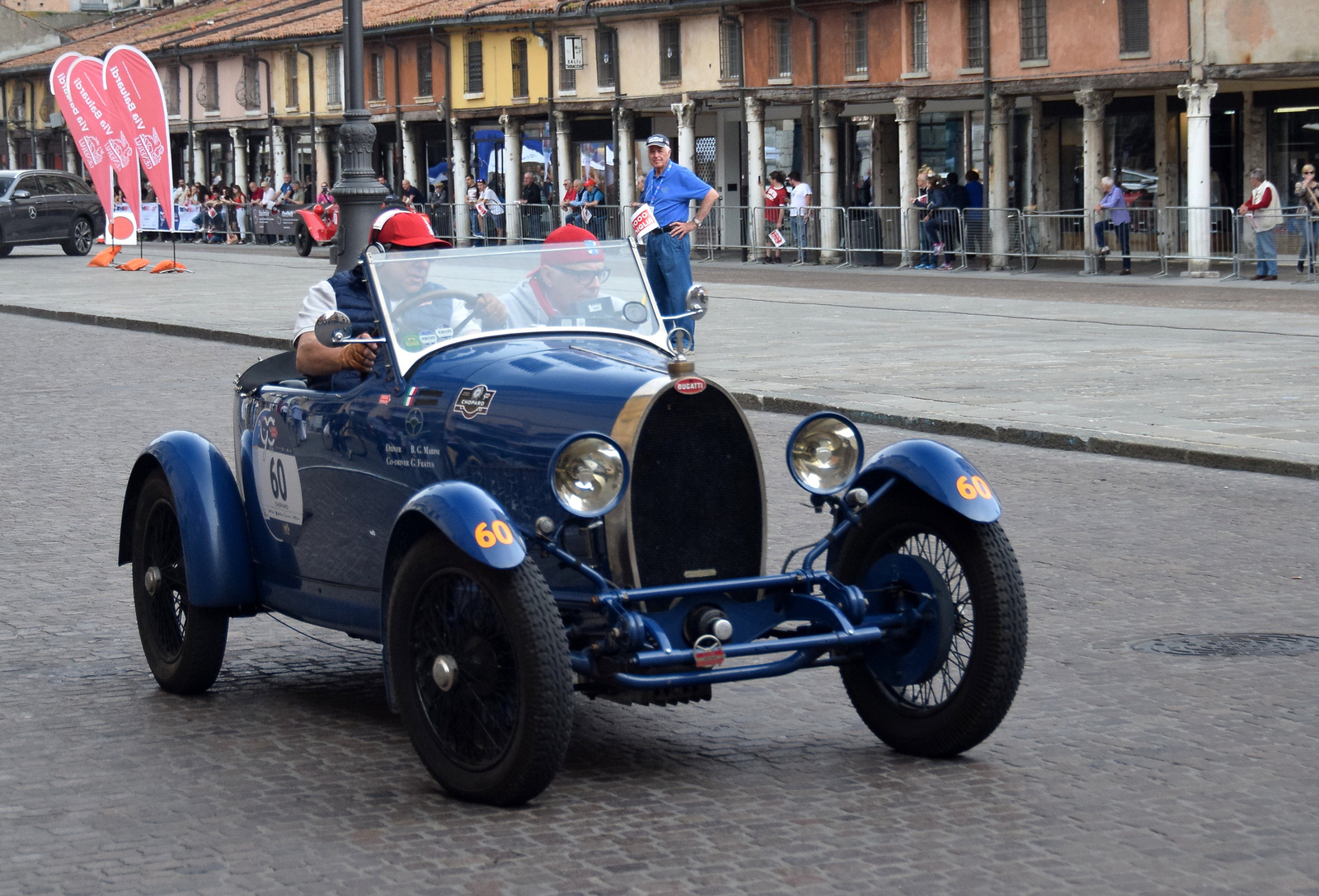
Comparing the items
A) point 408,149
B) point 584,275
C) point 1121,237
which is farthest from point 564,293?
point 408,149

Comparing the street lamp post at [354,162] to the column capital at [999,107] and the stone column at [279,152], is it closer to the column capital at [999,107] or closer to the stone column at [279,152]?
the column capital at [999,107]

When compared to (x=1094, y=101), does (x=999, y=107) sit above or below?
above

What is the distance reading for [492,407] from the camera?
5.54m

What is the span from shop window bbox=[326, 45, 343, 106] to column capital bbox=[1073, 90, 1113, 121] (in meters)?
29.4

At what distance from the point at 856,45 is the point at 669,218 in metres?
25.4

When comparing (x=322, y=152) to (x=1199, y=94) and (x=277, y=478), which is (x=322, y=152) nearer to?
(x=1199, y=94)

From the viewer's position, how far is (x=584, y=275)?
623 cm

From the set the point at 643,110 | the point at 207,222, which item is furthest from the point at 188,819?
the point at 207,222

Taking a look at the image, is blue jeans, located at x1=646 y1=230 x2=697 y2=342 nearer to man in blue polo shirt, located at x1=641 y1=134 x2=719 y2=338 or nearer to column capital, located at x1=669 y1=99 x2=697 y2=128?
man in blue polo shirt, located at x1=641 y1=134 x2=719 y2=338

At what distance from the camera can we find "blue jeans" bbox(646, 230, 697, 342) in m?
16.5

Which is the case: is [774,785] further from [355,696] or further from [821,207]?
[821,207]

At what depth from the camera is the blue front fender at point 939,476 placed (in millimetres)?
5355

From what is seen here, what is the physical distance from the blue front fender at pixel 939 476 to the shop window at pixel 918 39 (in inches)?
1354

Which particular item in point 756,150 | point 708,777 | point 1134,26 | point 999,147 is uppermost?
point 1134,26
